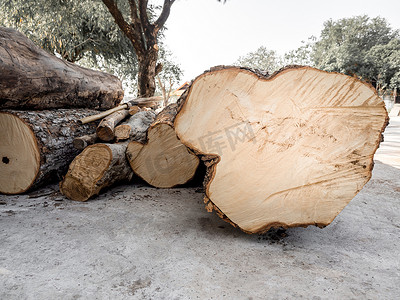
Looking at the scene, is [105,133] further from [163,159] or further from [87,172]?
[163,159]

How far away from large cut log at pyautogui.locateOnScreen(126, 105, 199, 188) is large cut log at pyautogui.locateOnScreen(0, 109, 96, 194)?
0.73 metres

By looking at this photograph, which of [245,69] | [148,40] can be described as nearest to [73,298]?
[245,69]

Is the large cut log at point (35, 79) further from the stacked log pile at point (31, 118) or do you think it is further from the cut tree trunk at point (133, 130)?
the cut tree trunk at point (133, 130)

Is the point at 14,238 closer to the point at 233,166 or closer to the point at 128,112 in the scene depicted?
the point at 233,166

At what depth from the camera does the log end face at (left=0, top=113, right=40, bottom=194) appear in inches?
87.4

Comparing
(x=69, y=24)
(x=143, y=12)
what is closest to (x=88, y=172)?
(x=143, y=12)

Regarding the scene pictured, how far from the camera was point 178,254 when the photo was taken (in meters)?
1.42

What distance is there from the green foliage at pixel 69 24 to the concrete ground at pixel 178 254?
25.1 ft

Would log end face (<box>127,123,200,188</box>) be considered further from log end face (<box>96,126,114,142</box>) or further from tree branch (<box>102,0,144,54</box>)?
tree branch (<box>102,0,144,54</box>)

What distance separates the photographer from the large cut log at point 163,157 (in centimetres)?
242

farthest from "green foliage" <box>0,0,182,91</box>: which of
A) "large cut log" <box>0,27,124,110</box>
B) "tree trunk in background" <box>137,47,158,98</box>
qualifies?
"large cut log" <box>0,27,124,110</box>

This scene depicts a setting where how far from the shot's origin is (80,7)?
324 inches

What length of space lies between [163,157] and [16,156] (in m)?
1.37

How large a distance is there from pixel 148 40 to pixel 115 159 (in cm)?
521
